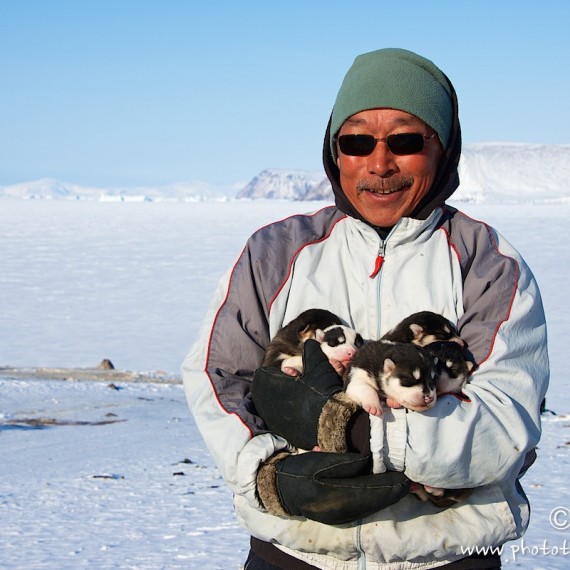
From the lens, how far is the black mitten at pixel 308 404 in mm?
2410

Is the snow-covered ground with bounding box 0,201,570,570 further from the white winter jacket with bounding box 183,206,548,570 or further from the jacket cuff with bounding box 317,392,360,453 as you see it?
the jacket cuff with bounding box 317,392,360,453

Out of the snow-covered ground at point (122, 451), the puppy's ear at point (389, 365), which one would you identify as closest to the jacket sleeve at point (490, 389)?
the puppy's ear at point (389, 365)

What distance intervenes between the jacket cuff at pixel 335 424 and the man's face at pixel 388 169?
2.32 ft

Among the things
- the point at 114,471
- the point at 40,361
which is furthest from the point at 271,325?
the point at 40,361

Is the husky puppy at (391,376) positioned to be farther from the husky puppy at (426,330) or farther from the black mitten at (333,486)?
the black mitten at (333,486)

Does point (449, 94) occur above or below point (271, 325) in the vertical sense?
above

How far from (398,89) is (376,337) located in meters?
0.83

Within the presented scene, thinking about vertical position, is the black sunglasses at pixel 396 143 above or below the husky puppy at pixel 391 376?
above

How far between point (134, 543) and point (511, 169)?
97470 mm

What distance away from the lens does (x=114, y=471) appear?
24.7 ft

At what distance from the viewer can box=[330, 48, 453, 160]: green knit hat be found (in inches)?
108

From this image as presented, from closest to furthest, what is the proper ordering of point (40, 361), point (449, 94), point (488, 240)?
point (488, 240) → point (449, 94) → point (40, 361)

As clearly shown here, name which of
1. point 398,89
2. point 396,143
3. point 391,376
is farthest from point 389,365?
point 398,89

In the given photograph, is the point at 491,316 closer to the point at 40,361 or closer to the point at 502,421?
the point at 502,421
